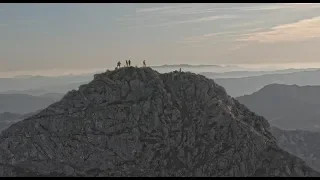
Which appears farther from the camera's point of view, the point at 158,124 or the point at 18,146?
the point at 158,124

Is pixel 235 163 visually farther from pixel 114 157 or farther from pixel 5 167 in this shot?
pixel 5 167

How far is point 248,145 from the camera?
111688 mm

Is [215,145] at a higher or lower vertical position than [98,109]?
lower

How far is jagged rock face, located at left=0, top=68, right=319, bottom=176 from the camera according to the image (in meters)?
107

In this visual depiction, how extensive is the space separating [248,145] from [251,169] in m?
7.18

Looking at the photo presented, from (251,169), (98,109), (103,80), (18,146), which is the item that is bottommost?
(251,169)

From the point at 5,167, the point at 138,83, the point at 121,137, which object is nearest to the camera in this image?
the point at 5,167

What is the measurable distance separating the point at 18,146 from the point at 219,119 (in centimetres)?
5836

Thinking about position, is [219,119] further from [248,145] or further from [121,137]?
[121,137]

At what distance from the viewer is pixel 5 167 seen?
105 metres

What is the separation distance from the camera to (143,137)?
114750 millimetres

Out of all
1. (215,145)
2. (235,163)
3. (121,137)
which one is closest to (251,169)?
(235,163)

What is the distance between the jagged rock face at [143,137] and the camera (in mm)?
107000

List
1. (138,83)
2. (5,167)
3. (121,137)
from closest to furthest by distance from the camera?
(5,167) → (121,137) → (138,83)
